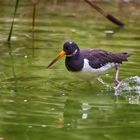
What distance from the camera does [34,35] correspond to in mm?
16047

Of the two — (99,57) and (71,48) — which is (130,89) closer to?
(99,57)

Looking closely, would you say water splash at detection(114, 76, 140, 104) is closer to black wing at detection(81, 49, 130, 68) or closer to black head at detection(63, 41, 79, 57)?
black wing at detection(81, 49, 130, 68)

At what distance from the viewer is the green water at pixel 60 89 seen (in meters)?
8.66

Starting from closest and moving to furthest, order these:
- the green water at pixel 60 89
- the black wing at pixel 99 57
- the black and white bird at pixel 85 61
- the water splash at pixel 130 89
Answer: the green water at pixel 60 89, the water splash at pixel 130 89, the black and white bird at pixel 85 61, the black wing at pixel 99 57

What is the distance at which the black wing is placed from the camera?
436 inches

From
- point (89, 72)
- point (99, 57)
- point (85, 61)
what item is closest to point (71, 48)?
point (85, 61)

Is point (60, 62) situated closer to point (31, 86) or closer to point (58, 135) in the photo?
point (31, 86)

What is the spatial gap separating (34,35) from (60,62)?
278cm

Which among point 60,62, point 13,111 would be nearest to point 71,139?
point 13,111

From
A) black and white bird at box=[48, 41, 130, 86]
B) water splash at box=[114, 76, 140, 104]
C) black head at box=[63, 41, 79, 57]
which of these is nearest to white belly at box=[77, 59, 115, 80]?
black and white bird at box=[48, 41, 130, 86]

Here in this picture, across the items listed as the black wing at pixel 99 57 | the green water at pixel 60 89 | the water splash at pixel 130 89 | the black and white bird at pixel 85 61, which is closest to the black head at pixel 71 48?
the black and white bird at pixel 85 61

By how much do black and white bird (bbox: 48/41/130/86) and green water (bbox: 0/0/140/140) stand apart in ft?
1.10

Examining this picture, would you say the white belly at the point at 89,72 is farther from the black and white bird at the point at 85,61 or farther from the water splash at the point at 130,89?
the water splash at the point at 130,89

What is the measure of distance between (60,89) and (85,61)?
25.9 inches
